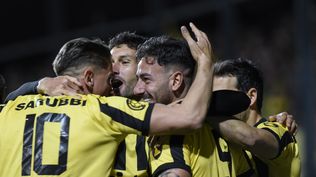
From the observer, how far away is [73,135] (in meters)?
4.51

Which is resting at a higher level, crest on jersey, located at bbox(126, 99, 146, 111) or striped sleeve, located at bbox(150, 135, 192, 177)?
crest on jersey, located at bbox(126, 99, 146, 111)

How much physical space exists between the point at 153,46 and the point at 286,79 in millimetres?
7968

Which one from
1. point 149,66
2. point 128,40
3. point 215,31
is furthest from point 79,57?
point 215,31

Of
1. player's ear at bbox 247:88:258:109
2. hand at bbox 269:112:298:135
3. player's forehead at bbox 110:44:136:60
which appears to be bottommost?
hand at bbox 269:112:298:135

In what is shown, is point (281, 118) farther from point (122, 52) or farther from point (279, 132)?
point (122, 52)

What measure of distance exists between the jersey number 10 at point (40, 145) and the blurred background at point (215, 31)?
294 inches

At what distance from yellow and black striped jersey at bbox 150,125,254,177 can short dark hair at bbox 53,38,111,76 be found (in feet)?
1.90

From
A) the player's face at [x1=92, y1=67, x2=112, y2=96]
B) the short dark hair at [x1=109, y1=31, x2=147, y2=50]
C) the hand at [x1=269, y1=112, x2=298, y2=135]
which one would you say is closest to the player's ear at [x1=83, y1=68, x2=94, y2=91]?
the player's face at [x1=92, y1=67, x2=112, y2=96]

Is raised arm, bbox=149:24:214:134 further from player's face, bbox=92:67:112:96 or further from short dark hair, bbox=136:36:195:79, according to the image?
player's face, bbox=92:67:112:96

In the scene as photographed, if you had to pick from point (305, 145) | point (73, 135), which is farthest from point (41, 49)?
point (73, 135)

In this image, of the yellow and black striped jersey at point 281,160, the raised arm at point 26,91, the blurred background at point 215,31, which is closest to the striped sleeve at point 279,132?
the yellow and black striped jersey at point 281,160

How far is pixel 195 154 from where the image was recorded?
448 centimetres

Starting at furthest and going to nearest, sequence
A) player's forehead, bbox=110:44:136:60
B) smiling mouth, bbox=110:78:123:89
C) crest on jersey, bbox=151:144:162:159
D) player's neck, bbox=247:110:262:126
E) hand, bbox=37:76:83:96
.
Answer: player's forehead, bbox=110:44:136:60 < smiling mouth, bbox=110:78:123:89 < player's neck, bbox=247:110:262:126 < hand, bbox=37:76:83:96 < crest on jersey, bbox=151:144:162:159

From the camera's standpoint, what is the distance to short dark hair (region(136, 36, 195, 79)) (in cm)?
453
